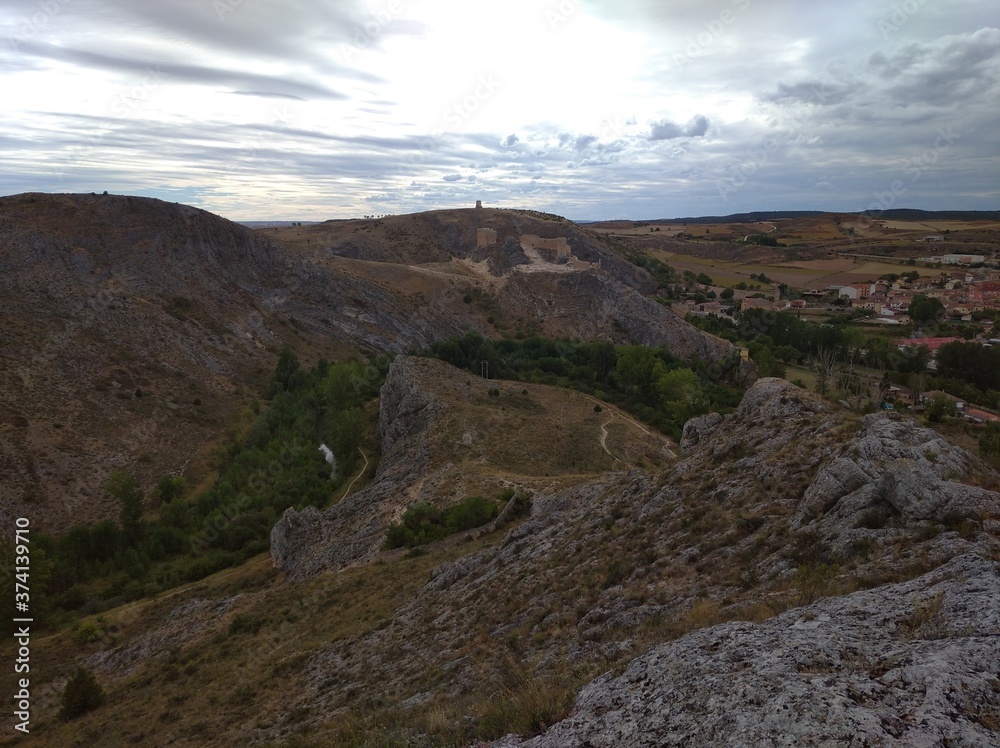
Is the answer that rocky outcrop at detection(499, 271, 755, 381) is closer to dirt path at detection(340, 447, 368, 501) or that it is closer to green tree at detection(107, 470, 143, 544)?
dirt path at detection(340, 447, 368, 501)

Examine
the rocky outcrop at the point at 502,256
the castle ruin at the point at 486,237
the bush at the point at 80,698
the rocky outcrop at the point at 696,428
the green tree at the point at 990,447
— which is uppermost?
the castle ruin at the point at 486,237

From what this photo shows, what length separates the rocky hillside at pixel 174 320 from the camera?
33.8 meters

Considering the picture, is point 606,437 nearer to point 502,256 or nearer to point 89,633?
point 89,633

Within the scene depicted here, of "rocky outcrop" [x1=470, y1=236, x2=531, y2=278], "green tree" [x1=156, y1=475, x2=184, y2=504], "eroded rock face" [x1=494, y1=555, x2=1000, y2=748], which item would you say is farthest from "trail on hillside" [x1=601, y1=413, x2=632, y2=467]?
"rocky outcrop" [x1=470, y1=236, x2=531, y2=278]

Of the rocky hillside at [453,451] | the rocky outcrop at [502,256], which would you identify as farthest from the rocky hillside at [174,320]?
the rocky hillside at [453,451]

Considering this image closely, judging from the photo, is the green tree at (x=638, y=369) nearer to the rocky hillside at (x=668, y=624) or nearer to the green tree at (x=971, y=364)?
the green tree at (x=971, y=364)

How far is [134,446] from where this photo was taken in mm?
35656

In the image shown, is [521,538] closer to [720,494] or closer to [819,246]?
[720,494]

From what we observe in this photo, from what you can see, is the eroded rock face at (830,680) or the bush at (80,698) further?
the bush at (80,698)

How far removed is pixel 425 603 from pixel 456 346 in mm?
35826

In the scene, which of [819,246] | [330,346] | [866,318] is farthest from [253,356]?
[819,246]

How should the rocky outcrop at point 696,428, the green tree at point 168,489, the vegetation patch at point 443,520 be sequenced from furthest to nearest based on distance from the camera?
1. the green tree at point 168,489
2. the vegetation patch at point 443,520
3. the rocky outcrop at point 696,428

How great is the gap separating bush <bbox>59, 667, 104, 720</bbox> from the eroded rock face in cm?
1405

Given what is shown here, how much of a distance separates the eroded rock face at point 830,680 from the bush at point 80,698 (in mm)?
14045
